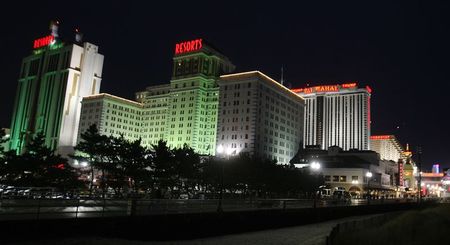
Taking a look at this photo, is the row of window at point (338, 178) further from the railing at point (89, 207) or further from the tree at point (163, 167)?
the railing at point (89, 207)

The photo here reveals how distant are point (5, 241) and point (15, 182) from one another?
3702cm

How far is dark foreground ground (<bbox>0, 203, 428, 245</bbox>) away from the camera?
2120 centimetres

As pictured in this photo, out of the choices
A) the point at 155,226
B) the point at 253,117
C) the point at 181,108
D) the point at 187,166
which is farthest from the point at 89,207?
the point at 181,108

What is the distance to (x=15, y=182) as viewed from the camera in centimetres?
5372

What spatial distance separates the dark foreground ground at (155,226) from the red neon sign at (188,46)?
135m

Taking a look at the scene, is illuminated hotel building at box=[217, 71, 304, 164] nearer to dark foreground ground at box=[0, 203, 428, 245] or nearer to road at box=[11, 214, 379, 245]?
dark foreground ground at box=[0, 203, 428, 245]

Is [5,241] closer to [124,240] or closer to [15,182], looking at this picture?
[124,240]

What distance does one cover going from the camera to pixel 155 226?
28.7 m

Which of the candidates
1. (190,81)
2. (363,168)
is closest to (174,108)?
(190,81)

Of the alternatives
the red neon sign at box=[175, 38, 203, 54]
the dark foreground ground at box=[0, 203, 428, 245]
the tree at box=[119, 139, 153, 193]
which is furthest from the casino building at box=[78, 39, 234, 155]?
the dark foreground ground at box=[0, 203, 428, 245]

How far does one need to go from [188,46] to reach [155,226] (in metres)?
157

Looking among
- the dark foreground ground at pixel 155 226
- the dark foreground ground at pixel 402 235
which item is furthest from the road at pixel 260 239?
the dark foreground ground at pixel 402 235

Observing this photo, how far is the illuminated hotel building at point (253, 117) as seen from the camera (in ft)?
484

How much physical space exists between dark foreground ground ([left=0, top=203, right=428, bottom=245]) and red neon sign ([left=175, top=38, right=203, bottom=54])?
135 m
